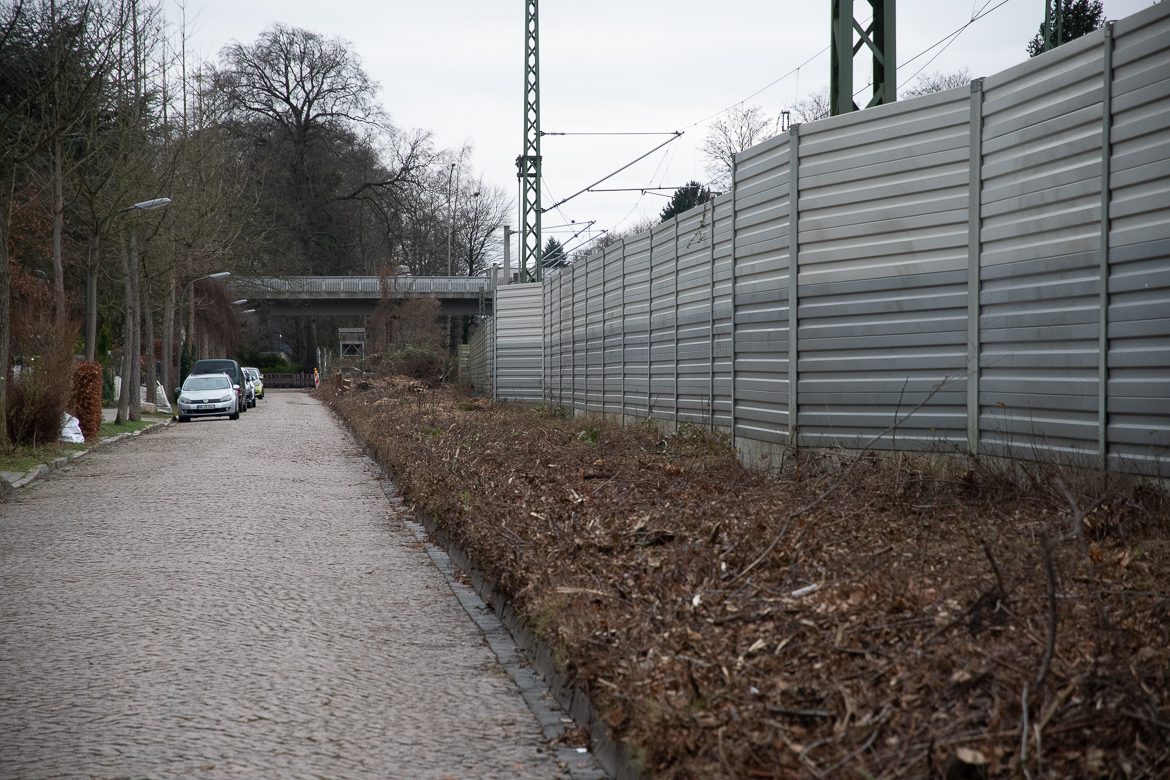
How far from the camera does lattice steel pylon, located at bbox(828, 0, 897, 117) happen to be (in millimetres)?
11125

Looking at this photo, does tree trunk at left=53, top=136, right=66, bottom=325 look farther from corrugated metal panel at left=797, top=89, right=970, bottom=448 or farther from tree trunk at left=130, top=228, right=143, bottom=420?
corrugated metal panel at left=797, top=89, right=970, bottom=448

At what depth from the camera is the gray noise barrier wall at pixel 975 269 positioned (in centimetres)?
716

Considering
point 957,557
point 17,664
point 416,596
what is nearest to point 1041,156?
point 957,557

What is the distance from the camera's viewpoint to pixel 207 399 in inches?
1435

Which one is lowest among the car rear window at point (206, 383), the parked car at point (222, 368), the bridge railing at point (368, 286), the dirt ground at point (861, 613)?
the dirt ground at point (861, 613)

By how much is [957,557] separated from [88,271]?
25.2 m

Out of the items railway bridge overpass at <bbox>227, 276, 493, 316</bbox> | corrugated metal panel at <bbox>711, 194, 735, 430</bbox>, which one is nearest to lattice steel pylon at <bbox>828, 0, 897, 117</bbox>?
corrugated metal panel at <bbox>711, 194, 735, 430</bbox>

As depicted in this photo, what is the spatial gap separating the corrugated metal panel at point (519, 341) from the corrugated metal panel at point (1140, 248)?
2150 centimetres

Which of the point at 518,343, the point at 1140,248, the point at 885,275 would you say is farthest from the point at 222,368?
the point at 1140,248

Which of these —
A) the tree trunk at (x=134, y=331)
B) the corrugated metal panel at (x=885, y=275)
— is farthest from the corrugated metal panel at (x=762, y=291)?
the tree trunk at (x=134, y=331)

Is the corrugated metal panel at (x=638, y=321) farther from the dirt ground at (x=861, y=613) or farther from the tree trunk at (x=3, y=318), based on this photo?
the tree trunk at (x=3, y=318)

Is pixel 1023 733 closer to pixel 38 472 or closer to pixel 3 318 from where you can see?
pixel 38 472

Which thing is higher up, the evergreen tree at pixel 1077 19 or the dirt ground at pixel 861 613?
the evergreen tree at pixel 1077 19

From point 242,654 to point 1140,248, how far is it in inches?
216
